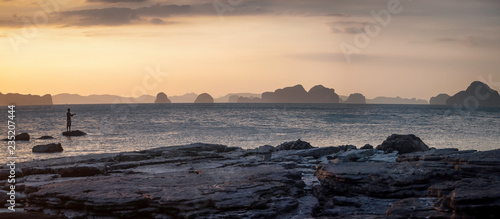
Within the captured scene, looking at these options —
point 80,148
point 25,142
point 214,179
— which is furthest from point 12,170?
point 25,142

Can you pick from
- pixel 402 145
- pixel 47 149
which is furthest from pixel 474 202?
pixel 47 149

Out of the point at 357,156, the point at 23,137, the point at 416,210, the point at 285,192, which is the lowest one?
the point at 23,137

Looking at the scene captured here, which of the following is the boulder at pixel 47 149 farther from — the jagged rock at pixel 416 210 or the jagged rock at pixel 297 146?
the jagged rock at pixel 416 210

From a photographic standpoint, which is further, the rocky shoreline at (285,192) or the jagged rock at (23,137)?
the jagged rock at (23,137)

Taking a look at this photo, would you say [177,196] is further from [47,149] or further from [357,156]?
[47,149]

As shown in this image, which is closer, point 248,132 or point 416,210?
point 416,210

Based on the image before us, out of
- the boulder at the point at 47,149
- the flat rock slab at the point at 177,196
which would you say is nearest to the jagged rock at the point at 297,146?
the flat rock slab at the point at 177,196

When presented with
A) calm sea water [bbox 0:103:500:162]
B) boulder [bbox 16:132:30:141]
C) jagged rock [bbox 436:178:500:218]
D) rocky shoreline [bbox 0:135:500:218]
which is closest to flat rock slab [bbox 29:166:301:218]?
rocky shoreline [bbox 0:135:500:218]

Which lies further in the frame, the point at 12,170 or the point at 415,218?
the point at 12,170

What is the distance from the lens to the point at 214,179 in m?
14.7

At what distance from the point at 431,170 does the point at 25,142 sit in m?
39.5

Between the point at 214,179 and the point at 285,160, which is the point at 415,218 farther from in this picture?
the point at 285,160

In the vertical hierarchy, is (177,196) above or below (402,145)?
below

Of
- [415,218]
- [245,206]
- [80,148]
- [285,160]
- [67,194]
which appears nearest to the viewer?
[415,218]
